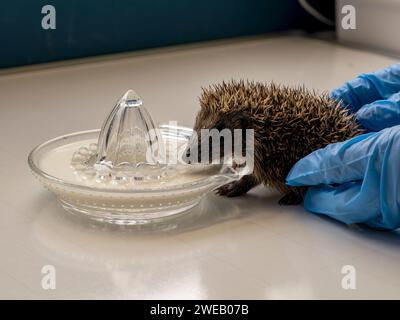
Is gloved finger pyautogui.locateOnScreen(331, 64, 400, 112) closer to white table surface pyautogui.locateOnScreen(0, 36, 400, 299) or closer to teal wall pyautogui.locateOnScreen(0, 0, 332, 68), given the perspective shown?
white table surface pyautogui.locateOnScreen(0, 36, 400, 299)

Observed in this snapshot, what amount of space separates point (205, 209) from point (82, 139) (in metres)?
0.37

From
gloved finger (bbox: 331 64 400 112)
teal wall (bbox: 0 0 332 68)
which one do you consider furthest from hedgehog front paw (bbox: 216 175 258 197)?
teal wall (bbox: 0 0 332 68)

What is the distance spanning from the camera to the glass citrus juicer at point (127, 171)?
1.53 meters

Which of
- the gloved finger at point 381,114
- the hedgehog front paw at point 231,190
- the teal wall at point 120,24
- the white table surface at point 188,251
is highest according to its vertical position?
the teal wall at point 120,24

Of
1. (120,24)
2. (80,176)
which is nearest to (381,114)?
(80,176)

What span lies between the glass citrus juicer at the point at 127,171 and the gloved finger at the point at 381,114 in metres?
0.44

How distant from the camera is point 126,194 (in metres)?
1.50

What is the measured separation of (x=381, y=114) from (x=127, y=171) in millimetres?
657

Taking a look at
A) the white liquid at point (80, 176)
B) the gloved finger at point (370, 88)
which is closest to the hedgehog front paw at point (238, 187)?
the white liquid at point (80, 176)

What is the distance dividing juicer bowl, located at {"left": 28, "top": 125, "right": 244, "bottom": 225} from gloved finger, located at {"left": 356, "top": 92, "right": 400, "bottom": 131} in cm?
45

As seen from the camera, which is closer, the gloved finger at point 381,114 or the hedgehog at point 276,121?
the hedgehog at point 276,121

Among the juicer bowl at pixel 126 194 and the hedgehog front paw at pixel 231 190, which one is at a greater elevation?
the juicer bowl at pixel 126 194

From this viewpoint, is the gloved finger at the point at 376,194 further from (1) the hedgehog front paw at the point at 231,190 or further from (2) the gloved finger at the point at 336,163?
(1) the hedgehog front paw at the point at 231,190

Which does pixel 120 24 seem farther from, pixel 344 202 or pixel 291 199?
pixel 344 202
